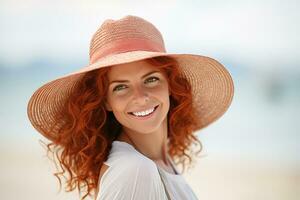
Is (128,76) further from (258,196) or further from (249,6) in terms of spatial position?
(249,6)

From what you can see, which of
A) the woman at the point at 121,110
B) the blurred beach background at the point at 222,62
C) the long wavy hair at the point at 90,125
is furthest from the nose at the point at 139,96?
the blurred beach background at the point at 222,62

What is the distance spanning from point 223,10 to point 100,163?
1155 centimetres

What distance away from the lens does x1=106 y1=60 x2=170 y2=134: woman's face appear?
6.50 ft

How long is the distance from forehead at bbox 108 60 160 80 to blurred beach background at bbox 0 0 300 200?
4.05 metres

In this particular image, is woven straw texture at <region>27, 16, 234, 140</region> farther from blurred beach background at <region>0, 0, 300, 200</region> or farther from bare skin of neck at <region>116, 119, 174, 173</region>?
blurred beach background at <region>0, 0, 300, 200</region>

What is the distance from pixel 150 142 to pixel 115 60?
407 millimetres

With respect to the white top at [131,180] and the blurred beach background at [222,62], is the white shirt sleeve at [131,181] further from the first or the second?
the blurred beach background at [222,62]

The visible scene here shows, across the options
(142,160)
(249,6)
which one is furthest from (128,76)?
(249,6)

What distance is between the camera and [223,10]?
13281mm

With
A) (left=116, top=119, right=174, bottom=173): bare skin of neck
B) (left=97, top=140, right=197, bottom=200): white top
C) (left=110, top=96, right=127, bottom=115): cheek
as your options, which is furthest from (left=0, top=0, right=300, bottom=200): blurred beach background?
(left=97, top=140, right=197, bottom=200): white top

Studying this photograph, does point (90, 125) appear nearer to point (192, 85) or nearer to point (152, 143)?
point (152, 143)

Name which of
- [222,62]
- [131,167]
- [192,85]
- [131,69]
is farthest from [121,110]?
[222,62]

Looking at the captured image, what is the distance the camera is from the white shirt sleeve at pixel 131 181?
180 centimetres

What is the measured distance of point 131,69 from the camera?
6.48ft
